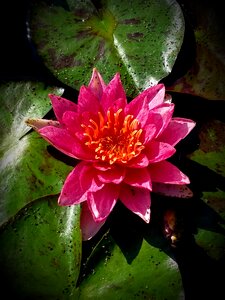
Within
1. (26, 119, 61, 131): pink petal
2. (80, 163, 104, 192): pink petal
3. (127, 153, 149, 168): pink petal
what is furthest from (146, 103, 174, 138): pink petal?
(26, 119, 61, 131): pink petal

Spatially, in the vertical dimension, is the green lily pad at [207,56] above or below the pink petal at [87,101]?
below

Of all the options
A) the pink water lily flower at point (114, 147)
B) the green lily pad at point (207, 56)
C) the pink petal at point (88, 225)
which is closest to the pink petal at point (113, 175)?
the pink water lily flower at point (114, 147)

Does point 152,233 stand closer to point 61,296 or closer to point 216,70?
point 61,296

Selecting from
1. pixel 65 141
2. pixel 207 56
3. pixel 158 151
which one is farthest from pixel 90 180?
pixel 207 56

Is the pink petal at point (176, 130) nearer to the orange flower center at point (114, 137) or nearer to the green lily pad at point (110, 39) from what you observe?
the orange flower center at point (114, 137)

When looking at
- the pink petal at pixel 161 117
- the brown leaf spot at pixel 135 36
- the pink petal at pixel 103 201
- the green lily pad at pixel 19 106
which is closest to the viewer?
the pink petal at pixel 103 201

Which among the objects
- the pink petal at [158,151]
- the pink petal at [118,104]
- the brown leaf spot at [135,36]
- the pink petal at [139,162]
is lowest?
the pink petal at [158,151]

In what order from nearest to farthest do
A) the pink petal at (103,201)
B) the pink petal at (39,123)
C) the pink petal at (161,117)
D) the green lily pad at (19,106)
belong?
the pink petal at (103,201), the pink petal at (161,117), the pink petal at (39,123), the green lily pad at (19,106)

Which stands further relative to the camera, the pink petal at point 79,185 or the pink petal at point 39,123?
the pink petal at point 39,123

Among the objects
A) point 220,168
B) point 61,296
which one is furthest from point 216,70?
point 61,296
